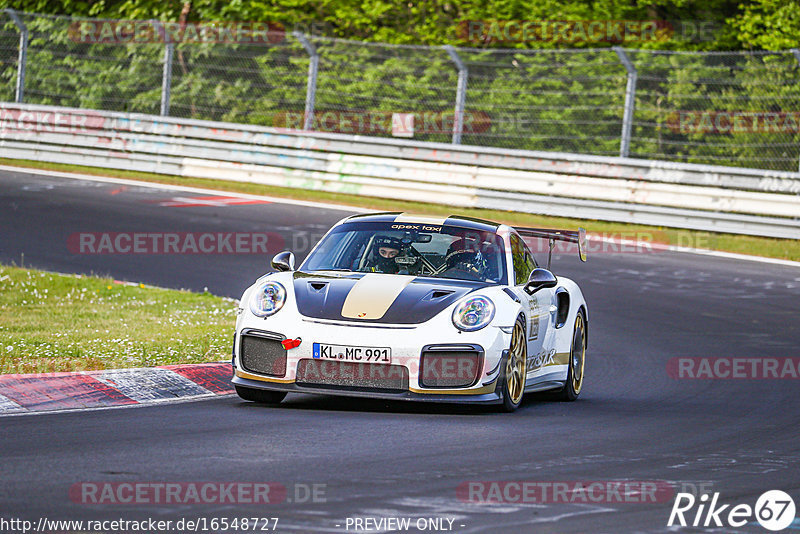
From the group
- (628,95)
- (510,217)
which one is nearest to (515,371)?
(510,217)

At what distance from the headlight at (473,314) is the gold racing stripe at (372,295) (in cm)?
40

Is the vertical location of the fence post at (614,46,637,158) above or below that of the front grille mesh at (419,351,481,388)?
above

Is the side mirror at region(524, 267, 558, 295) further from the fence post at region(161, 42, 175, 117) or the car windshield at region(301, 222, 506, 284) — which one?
the fence post at region(161, 42, 175, 117)

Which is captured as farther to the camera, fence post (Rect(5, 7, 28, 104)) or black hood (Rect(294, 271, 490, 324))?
fence post (Rect(5, 7, 28, 104))

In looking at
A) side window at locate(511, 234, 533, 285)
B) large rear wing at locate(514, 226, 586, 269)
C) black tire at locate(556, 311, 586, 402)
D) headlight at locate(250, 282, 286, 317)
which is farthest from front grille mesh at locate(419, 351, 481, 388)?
large rear wing at locate(514, 226, 586, 269)

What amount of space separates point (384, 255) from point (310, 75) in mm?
13403

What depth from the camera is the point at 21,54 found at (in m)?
24.0

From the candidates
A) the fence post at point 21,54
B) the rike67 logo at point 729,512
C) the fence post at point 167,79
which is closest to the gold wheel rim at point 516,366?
the rike67 logo at point 729,512

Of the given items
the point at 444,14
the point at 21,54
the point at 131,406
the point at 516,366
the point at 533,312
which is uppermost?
the point at 444,14

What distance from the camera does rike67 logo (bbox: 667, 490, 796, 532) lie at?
529cm

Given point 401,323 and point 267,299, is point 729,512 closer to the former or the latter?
point 401,323

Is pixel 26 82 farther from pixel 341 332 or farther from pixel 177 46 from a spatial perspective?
pixel 341 332

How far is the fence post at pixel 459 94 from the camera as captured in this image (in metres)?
20.9

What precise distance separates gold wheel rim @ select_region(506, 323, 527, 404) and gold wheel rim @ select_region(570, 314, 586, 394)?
120cm
